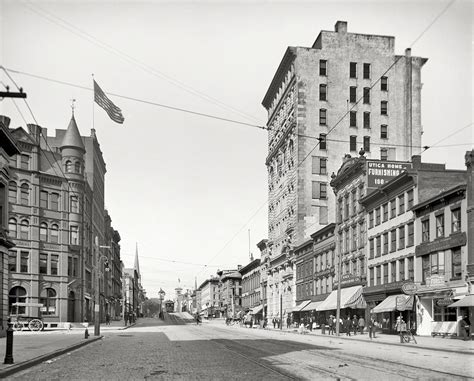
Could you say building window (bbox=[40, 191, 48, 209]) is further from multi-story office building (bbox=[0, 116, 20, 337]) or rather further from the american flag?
the american flag

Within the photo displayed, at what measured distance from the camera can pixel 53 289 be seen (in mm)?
68500

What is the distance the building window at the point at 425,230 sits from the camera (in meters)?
44.5

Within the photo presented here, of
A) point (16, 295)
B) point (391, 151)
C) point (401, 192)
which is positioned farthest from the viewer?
point (391, 151)

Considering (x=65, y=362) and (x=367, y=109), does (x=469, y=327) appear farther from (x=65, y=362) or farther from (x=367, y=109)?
(x=367, y=109)

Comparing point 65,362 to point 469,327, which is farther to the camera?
point 469,327

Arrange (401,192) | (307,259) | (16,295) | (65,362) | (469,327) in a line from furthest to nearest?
(307,259)
(16,295)
(401,192)
(469,327)
(65,362)

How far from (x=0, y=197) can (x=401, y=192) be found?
2923 centimetres

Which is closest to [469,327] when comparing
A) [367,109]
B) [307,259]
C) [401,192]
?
[401,192]

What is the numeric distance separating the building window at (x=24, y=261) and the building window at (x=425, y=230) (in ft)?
134

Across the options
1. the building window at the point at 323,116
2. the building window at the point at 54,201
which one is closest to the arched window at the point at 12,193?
the building window at the point at 54,201

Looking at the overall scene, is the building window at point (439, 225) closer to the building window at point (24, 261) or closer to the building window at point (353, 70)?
the building window at point (24, 261)

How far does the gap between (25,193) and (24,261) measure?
706cm

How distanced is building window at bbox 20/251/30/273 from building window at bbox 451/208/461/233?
4390 cm

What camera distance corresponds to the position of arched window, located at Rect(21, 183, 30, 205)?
218 feet
